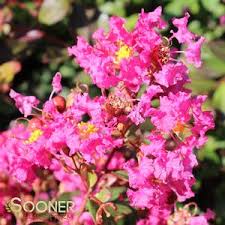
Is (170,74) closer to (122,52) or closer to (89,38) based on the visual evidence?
(122,52)

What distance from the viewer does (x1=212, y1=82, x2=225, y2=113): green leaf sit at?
175 centimetres

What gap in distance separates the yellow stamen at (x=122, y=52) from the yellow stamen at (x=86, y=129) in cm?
14

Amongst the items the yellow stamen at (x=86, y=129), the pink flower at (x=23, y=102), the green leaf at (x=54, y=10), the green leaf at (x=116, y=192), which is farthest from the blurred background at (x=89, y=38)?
the yellow stamen at (x=86, y=129)

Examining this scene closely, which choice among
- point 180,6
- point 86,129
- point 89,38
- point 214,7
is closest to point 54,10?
point 89,38

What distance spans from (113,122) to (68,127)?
8 cm

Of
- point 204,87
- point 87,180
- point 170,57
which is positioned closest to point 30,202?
point 87,180

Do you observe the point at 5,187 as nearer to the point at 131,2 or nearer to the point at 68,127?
the point at 68,127

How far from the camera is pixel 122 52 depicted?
1191 mm

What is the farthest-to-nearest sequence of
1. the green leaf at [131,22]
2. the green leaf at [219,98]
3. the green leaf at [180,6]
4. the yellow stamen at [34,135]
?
the green leaf at [180,6]
the green leaf at [131,22]
the green leaf at [219,98]
the yellow stamen at [34,135]

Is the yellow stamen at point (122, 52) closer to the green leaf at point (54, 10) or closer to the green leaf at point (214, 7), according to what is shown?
the green leaf at point (54, 10)

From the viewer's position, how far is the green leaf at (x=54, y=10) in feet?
6.45

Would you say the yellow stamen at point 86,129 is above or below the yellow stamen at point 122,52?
below

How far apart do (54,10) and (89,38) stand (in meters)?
0.14

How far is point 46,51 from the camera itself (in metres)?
2.15
